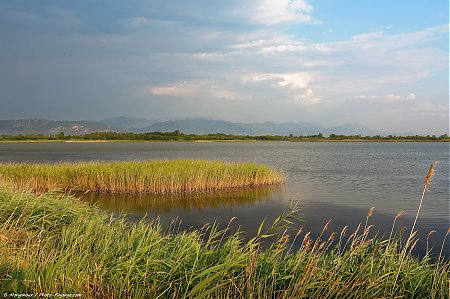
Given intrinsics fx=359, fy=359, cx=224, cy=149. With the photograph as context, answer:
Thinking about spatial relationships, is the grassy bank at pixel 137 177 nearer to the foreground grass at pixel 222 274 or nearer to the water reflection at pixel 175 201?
the water reflection at pixel 175 201

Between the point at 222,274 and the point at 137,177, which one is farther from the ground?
the point at 222,274

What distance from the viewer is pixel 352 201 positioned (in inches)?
708

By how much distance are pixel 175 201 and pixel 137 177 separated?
340cm

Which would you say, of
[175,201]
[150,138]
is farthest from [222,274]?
[150,138]

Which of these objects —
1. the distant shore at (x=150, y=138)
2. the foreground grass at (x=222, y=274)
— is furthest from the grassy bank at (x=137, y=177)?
the distant shore at (x=150, y=138)

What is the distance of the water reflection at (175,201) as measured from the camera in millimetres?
16016

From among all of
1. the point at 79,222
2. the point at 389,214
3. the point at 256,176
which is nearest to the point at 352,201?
the point at 389,214

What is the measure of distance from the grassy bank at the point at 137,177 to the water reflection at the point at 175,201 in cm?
65

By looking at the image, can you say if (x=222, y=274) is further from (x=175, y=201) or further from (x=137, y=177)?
(x=137, y=177)

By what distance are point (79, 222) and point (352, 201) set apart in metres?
14.0

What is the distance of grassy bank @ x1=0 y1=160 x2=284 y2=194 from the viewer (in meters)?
19.5

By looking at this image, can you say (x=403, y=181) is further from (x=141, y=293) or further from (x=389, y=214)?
(x=141, y=293)

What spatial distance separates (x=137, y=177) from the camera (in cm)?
1981

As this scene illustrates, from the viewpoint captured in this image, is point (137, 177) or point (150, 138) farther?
point (150, 138)
